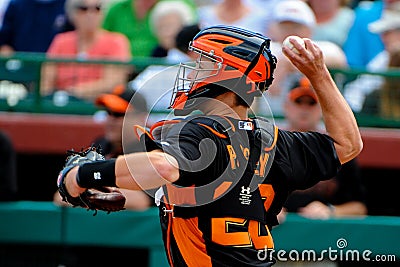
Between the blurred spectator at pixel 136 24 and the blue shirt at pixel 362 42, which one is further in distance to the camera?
the blurred spectator at pixel 136 24

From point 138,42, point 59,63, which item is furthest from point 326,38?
point 59,63

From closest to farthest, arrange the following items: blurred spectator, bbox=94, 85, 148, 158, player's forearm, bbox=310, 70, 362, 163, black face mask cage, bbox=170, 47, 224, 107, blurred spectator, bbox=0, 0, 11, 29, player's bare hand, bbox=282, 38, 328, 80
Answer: black face mask cage, bbox=170, 47, 224, 107
player's bare hand, bbox=282, 38, 328, 80
player's forearm, bbox=310, 70, 362, 163
blurred spectator, bbox=94, 85, 148, 158
blurred spectator, bbox=0, 0, 11, 29

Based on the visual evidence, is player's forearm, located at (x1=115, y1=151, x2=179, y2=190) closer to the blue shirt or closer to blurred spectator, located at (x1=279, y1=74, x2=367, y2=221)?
blurred spectator, located at (x1=279, y1=74, x2=367, y2=221)

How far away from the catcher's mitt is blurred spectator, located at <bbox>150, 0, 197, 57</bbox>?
450 centimetres

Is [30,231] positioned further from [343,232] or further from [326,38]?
[326,38]

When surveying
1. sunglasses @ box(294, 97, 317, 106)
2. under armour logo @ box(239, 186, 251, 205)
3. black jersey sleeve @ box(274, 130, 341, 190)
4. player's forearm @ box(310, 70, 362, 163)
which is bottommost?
sunglasses @ box(294, 97, 317, 106)

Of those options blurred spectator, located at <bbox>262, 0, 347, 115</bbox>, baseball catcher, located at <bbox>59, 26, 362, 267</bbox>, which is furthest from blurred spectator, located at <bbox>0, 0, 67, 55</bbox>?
baseball catcher, located at <bbox>59, 26, 362, 267</bbox>

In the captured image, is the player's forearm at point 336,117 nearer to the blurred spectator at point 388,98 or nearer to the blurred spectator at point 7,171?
the blurred spectator at point 388,98

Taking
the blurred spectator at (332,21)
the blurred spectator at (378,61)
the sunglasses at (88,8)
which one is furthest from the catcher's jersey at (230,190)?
the sunglasses at (88,8)

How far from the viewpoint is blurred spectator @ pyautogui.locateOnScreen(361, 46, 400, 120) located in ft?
24.3

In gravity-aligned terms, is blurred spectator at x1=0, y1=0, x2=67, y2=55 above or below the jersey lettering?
above

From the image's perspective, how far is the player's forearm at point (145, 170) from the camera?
10.3 ft

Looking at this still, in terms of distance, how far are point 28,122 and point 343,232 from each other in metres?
3.08

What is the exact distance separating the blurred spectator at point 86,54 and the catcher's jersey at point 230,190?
13.5 ft
